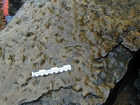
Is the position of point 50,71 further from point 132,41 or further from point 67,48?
point 132,41

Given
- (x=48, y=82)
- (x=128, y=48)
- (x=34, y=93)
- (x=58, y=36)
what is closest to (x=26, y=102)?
(x=34, y=93)

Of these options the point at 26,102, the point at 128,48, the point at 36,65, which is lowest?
the point at 26,102

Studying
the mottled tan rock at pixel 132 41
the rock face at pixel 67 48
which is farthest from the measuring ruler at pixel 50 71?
the mottled tan rock at pixel 132 41

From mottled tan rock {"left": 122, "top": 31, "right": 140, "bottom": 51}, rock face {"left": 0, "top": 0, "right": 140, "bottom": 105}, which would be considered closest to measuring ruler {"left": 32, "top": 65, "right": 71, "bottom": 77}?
rock face {"left": 0, "top": 0, "right": 140, "bottom": 105}

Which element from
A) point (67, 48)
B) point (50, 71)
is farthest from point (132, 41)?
point (50, 71)

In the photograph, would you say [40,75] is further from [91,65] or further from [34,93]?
[91,65]

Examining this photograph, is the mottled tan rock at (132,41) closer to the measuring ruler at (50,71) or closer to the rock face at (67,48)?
the rock face at (67,48)
